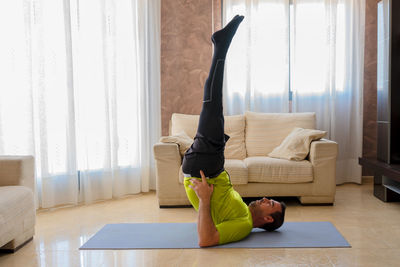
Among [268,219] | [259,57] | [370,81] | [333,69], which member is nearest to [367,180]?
Result: [370,81]

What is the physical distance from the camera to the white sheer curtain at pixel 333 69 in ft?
15.3

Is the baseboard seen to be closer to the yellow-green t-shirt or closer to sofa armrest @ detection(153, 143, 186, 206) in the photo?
sofa armrest @ detection(153, 143, 186, 206)

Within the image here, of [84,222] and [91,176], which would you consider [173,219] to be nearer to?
[84,222]

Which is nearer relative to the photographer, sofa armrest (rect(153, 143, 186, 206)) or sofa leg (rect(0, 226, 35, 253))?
sofa leg (rect(0, 226, 35, 253))

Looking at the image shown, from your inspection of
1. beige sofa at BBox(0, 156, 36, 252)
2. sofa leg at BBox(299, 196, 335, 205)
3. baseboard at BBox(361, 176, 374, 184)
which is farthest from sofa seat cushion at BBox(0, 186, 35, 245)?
baseboard at BBox(361, 176, 374, 184)

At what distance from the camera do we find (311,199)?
3754mm

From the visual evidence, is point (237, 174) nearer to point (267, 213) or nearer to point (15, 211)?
point (267, 213)

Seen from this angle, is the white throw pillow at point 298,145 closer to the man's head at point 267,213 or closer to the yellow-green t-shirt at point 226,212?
the man's head at point 267,213

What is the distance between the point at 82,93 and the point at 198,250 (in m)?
2.24

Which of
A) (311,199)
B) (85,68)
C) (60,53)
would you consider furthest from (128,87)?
(311,199)

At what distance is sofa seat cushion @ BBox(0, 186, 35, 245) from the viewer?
2365 millimetres

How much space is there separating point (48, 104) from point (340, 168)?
11.3 feet

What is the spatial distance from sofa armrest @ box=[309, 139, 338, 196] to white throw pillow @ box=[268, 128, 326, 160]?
5.4 inches

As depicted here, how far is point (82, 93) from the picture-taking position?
159 inches
